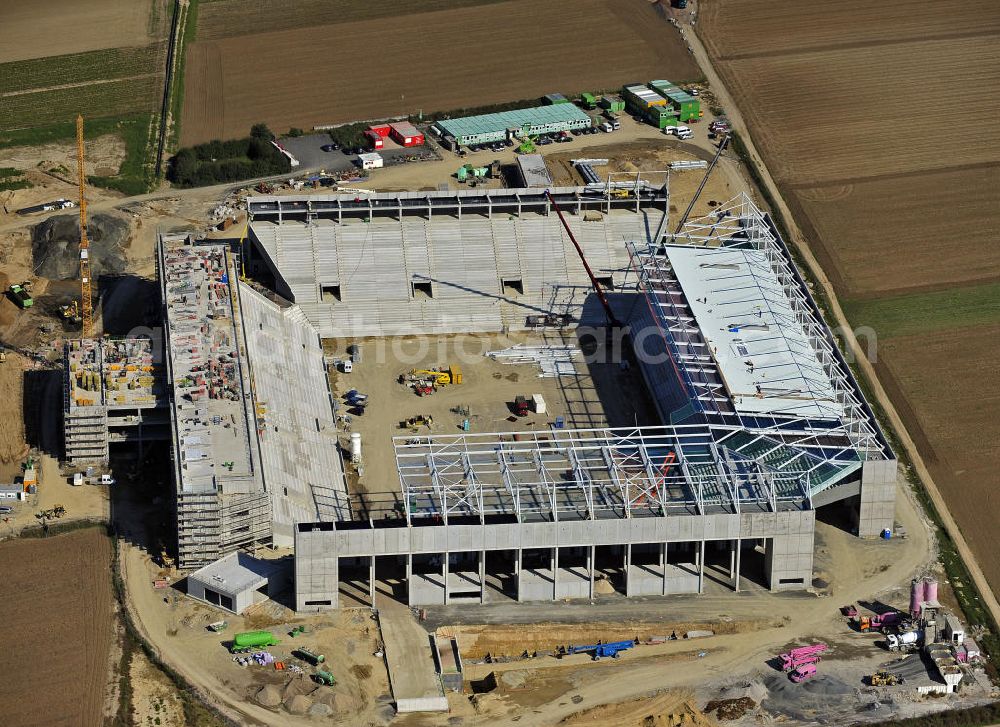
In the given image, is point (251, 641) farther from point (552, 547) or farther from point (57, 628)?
point (552, 547)

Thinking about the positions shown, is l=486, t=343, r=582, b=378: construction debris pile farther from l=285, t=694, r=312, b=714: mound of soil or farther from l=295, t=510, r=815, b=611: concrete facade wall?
l=285, t=694, r=312, b=714: mound of soil

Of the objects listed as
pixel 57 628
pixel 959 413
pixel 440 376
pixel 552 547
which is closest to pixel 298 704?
pixel 57 628

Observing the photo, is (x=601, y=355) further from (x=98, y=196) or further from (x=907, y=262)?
(x=98, y=196)

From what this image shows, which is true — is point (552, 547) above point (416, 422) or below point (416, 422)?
below

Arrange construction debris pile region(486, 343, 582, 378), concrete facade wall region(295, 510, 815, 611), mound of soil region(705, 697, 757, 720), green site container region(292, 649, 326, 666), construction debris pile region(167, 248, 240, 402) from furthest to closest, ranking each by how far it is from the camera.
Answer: construction debris pile region(486, 343, 582, 378) < construction debris pile region(167, 248, 240, 402) < concrete facade wall region(295, 510, 815, 611) < green site container region(292, 649, 326, 666) < mound of soil region(705, 697, 757, 720)

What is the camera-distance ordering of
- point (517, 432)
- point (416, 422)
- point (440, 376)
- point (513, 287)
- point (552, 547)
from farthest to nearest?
point (513, 287)
point (440, 376)
point (416, 422)
point (517, 432)
point (552, 547)

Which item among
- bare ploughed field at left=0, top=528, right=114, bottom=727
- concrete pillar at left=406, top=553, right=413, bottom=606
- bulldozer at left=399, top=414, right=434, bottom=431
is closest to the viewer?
bare ploughed field at left=0, top=528, right=114, bottom=727

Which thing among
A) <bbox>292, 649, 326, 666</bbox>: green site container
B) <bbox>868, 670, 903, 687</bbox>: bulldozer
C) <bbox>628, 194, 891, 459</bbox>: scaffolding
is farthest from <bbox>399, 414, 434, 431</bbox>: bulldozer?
<bbox>868, 670, 903, 687</bbox>: bulldozer

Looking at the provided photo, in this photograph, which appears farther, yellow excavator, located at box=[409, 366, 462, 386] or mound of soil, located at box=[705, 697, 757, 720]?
yellow excavator, located at box=[409, 366, 462, 386]

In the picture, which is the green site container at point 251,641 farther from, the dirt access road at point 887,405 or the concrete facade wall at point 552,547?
the dirt access road at point 887,405
